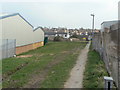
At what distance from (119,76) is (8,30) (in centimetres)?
1683

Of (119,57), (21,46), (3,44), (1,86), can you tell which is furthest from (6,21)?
(119,57)

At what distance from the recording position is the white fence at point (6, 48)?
16947mm

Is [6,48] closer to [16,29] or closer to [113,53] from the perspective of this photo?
[16,29]

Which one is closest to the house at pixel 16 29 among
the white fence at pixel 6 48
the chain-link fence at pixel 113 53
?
the white fence at pixel 6 48

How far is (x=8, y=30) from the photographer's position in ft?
66.3

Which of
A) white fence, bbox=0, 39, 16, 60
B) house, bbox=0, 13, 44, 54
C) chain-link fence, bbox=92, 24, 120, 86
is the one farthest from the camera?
house, bbox=0, 13, 44, 54

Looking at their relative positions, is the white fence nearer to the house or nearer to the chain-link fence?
the house

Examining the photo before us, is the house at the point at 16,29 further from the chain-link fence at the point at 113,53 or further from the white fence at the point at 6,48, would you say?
the chain-link fence at the point at 113,53

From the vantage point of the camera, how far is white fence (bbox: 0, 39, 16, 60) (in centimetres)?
1695

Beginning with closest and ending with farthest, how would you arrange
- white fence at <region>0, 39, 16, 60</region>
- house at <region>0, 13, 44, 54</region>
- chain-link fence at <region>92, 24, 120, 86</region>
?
chain-link fence at <region>92, 24, 120, 86</region> → white fence at <region>0, 39, 16, 60</region> → house at <region>0, 13, 44, 54</region>

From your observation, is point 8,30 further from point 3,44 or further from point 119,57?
point 119,57

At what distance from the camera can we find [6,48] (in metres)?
18.1

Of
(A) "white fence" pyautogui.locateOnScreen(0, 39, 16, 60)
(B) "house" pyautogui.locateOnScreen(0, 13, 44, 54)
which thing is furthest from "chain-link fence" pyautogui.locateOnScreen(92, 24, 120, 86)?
(B) "house" pyautogui.locateOnScreen(0, 13, 44, 54)

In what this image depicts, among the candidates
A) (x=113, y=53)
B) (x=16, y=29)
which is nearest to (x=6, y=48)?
(x=16, y=29)
